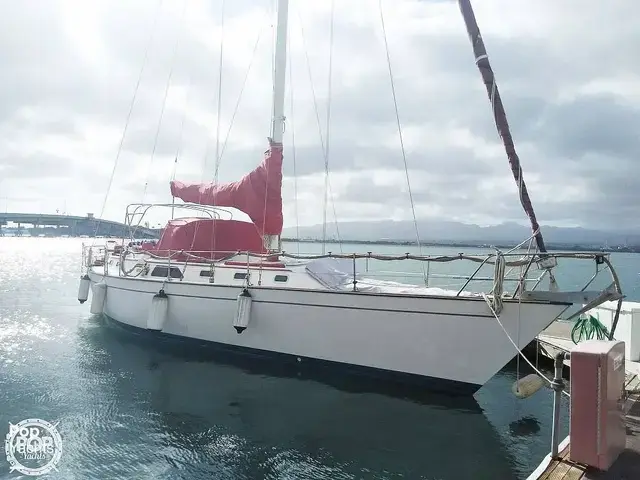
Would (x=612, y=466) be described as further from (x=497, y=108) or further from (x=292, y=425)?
(x=497, y=108)

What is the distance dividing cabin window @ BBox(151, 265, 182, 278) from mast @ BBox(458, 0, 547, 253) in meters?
8.83

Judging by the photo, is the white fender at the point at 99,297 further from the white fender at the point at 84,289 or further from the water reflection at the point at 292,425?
the water reflection at the point at 292,425

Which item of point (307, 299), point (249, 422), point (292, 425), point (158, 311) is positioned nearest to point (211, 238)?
point (158, 311)

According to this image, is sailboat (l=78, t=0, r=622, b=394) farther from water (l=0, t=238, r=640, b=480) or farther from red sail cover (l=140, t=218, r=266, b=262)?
water (l=0, t=238, r=640, b=480)

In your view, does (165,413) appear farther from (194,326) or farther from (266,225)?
(266,225)

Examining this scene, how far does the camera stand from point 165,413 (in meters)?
8.95

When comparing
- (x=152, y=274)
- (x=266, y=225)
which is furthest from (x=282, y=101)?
(x=152, y=274)

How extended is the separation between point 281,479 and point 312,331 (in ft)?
13.7

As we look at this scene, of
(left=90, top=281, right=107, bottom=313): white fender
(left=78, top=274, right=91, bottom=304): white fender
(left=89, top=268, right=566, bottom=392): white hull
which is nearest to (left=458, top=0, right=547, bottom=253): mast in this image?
(left=89, top=268, right=566, bottom=392): white hull

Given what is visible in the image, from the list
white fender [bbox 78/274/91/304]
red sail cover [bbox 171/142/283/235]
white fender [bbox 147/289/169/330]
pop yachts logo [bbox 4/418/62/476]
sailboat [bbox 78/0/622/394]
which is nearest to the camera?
pop yachts logo [bbox 4/418/62/476]

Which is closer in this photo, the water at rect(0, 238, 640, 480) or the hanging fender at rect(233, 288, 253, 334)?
the water at rect(0, 238, 640, 480)

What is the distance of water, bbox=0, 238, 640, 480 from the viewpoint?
6902mm

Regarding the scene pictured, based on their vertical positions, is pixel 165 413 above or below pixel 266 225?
below

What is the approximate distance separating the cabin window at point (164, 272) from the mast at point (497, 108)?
29.0ft
